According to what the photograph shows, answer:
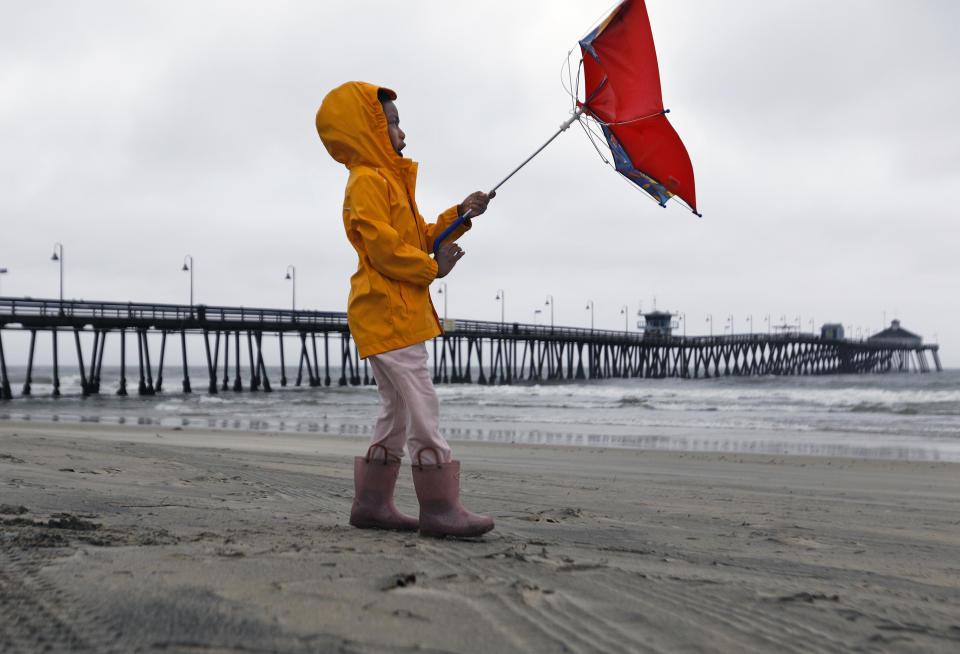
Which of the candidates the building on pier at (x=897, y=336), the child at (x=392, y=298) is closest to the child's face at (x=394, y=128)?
the child at (x=392, y=298)

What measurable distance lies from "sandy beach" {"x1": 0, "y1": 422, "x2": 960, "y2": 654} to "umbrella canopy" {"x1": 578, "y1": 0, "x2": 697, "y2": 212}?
5.05 ft

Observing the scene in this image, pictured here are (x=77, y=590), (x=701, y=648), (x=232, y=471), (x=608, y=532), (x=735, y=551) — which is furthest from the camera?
(x=232, y=471)

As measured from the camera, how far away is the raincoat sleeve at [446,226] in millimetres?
3107

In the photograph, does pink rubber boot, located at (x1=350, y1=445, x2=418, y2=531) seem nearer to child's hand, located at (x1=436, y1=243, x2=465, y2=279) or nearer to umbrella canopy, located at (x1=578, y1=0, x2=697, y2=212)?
child's hand, located at (x1=436, y1=243, x2=465, y2=279)

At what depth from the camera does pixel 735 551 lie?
8.90 ft

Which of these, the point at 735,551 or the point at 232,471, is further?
the point at 232,471

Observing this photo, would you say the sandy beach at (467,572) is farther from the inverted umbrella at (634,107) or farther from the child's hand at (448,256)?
the inverted umbrella at (634,107)

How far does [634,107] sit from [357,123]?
128cm

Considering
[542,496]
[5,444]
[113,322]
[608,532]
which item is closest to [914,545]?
[608,532]

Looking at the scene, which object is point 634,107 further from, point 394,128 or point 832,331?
point 832,331

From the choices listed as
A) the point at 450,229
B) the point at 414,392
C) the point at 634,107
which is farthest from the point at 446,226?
the point at 634,107

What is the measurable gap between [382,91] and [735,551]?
2.16m

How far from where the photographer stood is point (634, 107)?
11.5 ft

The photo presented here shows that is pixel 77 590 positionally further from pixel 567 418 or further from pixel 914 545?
pixel 567 418
